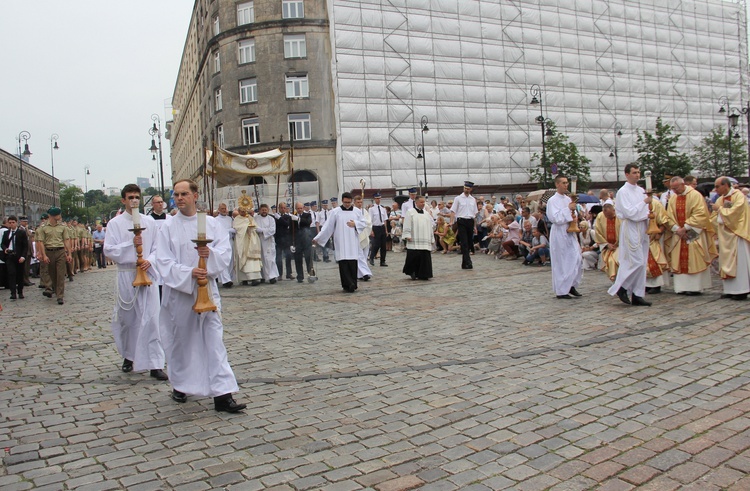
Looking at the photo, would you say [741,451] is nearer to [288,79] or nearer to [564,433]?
[564,433]

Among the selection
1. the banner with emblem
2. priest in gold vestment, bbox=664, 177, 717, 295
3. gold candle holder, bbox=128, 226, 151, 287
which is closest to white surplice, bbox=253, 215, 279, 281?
the banner with emblem

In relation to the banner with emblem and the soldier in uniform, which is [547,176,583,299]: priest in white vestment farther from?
the soldier in uniform

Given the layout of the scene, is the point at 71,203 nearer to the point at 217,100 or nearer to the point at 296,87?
the point at 217,100

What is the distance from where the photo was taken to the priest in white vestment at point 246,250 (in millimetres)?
15953

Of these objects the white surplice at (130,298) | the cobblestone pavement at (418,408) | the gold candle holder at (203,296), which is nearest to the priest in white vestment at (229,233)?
the cobblestone pavement at (418,408)

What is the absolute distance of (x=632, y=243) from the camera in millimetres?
9484

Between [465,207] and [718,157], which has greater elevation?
[718,157]

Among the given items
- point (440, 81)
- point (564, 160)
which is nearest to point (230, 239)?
point (440, 81)

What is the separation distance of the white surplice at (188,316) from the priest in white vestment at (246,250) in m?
10.4

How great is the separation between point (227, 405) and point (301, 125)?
37792 millimetres

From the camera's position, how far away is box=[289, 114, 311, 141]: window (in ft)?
136

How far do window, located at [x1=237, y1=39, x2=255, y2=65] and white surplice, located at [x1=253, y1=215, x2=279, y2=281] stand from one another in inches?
1120

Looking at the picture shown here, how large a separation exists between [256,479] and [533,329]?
496 centimetres

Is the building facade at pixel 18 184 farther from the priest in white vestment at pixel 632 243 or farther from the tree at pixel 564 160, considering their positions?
the priest in white vestment at pixel 632 243
